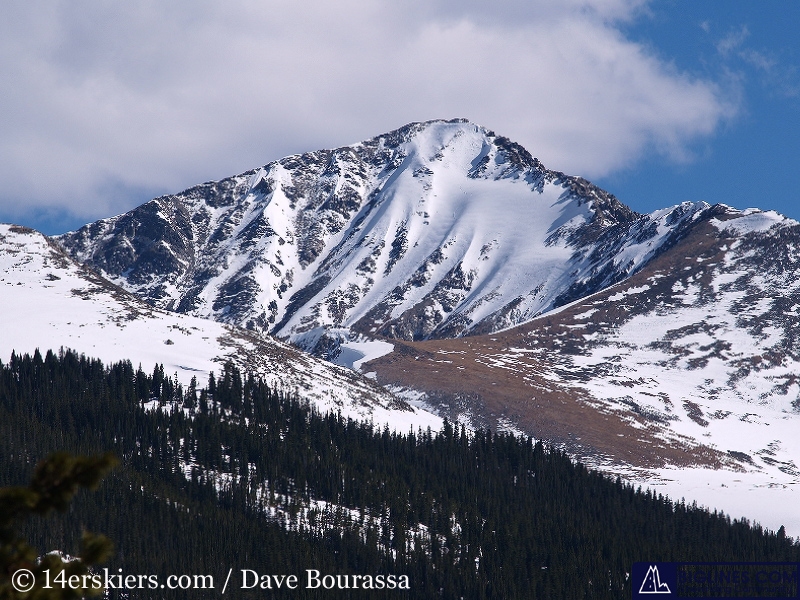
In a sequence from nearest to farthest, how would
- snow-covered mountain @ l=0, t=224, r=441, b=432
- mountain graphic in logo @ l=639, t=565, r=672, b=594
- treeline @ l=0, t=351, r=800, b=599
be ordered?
treeline @ l=0, t=351, r=800, b=599 < mountain graphic in logo @ l=639, t=565, r=672, b=594 < snow-covered mountain @ l=0, t=224, r=441, b=432

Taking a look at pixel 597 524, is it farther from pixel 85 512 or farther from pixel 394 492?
pixel 85 512

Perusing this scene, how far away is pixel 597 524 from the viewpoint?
145 m

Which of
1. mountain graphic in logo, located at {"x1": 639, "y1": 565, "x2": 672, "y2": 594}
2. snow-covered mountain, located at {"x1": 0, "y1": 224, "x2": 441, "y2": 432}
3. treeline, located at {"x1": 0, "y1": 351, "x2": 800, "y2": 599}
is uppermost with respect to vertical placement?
snow-covered mountain, located at {"x1": 0, "y1": 224, "x2": 441, "y2": 432}

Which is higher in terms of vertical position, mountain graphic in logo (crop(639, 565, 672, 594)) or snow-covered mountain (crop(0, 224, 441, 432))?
snow-covered mountain (crop(0, 224, 441, 432))

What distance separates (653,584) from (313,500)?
4537 centimetres

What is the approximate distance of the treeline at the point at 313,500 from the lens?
11488cm

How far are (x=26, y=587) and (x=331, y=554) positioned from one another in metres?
104

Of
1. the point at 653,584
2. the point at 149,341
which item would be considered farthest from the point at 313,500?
the point at 149,341

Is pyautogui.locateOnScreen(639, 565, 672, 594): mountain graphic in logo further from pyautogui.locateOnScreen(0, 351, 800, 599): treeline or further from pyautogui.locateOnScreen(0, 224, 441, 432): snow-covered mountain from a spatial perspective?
pyautogui.locateOnScreen(0, 224, 441, 432): snow-covered mountain

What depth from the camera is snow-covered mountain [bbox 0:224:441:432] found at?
163 metres

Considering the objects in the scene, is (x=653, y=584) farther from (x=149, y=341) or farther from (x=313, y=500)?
(x=149, y=341)

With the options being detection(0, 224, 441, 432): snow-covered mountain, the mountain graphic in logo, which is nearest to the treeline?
the mountain graphic in logo

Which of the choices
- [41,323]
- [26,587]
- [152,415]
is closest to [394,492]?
[152,415]

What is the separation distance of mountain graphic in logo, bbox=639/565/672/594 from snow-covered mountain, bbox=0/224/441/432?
2247 inches
